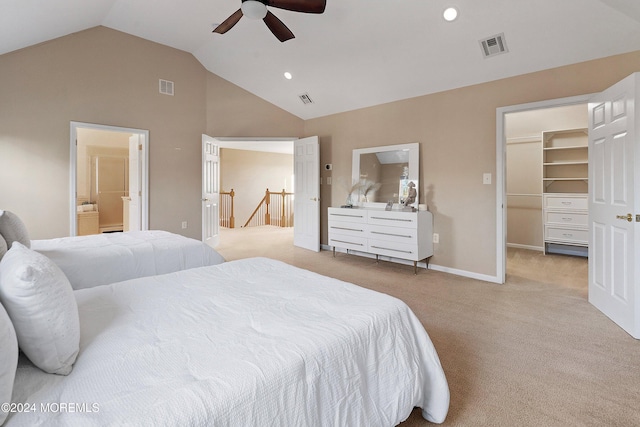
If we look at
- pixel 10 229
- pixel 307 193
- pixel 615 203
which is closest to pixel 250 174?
pixel 307 193

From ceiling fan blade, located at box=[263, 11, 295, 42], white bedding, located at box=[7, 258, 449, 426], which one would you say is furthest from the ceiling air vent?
white bedding, located at box=[7, 258, 449, 426]

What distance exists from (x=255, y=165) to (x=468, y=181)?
733 cm

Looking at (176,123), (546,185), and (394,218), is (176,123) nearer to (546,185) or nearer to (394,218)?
(394,218)

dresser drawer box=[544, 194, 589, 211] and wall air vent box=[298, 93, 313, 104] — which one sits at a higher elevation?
wall air vent box=[298, 93, 313, 104]

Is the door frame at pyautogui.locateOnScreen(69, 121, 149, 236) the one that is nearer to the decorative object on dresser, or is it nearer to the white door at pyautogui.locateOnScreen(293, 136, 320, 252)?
the white door at pyautogui.locateOnScreen(293, 136, 320, 252)

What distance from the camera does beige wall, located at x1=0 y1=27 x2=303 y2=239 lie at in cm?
401

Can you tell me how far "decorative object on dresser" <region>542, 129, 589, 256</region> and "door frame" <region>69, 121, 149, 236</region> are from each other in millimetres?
6452

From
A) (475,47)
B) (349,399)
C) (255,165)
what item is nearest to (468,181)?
(475,47)

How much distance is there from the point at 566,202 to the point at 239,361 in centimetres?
603

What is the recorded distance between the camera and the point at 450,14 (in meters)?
3.22

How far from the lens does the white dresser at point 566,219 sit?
16.7 ft

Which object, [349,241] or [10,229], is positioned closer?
[10,229]

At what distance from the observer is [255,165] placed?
10.3 meters

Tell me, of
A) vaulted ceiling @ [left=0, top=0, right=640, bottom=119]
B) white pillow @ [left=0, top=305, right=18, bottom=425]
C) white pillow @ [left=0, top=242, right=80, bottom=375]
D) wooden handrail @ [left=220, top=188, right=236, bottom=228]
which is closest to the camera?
white pillow @ [left=0, top=305, right=18, bottom=425]
